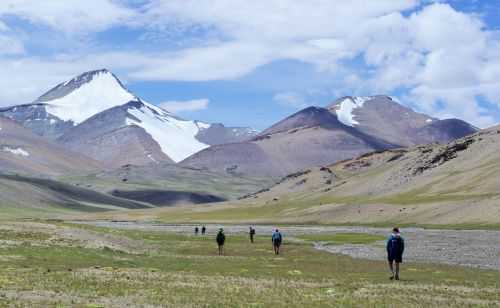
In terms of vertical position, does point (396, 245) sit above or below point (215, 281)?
above

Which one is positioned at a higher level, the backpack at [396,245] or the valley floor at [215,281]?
the backpack at [396,245]

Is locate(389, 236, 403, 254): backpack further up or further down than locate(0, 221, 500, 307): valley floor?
further up

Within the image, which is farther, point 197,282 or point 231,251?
point 231,251

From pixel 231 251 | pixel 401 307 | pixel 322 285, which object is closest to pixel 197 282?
pixel 322 285

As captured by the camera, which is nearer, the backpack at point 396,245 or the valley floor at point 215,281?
the valley floor at point 215,281

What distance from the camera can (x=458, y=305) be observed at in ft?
106

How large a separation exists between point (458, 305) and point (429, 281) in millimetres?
11588

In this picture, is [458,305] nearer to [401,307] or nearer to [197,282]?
[401,307]

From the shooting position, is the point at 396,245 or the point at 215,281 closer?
the point at 215,281

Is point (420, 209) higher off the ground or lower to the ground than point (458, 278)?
higher

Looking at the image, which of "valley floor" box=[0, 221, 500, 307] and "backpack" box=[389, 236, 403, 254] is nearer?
"valley floor" box=[0, 221, 500, 307]

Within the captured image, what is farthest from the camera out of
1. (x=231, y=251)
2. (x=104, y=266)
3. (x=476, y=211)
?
(x=476, y=211)

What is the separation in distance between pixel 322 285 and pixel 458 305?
29.8ft

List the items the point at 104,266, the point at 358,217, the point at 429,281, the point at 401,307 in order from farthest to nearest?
the point at 358,217 → the point at 104,266 → the point at 429,281 → the point at 401,307
